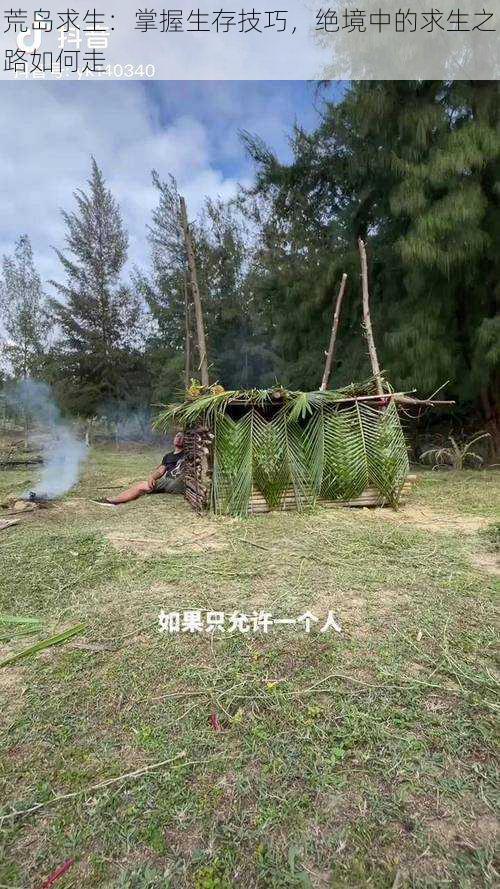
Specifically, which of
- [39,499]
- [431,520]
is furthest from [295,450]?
[39,499]

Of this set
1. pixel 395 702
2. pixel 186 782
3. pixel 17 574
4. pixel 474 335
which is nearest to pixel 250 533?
pixel 17 574

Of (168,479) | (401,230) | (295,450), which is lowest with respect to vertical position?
(168,479)

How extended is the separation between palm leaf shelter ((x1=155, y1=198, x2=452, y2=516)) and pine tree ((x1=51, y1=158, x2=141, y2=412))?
469 inches

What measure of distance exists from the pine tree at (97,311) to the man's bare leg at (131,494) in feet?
34.5

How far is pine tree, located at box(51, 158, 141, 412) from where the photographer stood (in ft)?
51.5

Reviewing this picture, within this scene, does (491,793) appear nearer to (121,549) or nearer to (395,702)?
(395,702)

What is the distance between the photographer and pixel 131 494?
19.1 ft

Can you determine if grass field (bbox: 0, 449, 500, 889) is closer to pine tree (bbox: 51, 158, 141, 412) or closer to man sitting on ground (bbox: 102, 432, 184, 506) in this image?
man sitting on ground (bbox: 102, 432, 184, 506)

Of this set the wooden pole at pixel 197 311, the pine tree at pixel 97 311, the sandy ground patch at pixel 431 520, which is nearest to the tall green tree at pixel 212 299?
the pine tree at pixel 97 311

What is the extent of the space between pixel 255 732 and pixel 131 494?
4.64 metres

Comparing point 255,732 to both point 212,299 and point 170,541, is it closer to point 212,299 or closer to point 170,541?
point 170,541

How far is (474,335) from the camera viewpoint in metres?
7.47

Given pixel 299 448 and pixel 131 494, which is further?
pixel 131 494

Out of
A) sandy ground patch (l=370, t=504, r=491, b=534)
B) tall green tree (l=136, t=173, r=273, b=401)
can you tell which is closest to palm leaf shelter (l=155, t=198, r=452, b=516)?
sandy ground patch (l=370, t=504, r=491, b=534)
